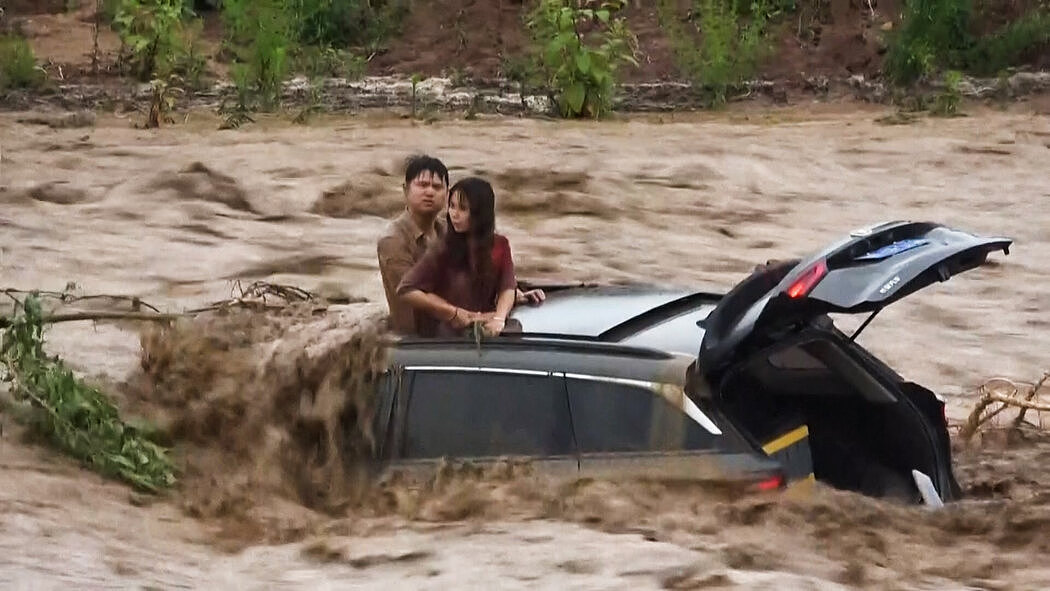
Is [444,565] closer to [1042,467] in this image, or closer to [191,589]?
[191,589]

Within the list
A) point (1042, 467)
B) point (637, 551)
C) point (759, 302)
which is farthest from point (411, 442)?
A: point (1042, 467)

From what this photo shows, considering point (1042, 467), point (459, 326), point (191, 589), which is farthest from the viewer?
point (1042, 467)

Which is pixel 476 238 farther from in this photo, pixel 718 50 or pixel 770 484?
pixel 718 50

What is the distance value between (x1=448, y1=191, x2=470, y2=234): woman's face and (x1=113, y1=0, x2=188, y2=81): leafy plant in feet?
54.3

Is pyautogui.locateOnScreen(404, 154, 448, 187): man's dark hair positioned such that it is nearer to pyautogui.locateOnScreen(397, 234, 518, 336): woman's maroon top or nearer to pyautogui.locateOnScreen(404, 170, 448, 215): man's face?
pyautogui.locateOnScreen(404, 170, 448, 215): man's face

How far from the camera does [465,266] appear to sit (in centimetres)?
666

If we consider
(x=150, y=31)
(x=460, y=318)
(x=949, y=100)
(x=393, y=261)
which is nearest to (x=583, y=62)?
(x=949, y=100)

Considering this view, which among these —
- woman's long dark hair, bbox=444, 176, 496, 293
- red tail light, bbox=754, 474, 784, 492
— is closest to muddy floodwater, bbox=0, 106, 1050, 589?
→ red tail light, bbox=754, 474, 784, 492

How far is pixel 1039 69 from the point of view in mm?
24281

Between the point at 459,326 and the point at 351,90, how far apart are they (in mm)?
17729

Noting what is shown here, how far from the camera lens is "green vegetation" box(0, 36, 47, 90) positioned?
2317 centimetres

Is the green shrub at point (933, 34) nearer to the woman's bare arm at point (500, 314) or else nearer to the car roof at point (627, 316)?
the car roof at point (627, 316)

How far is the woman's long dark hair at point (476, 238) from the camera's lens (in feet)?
21.7

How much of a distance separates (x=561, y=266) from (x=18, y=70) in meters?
12.6
